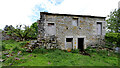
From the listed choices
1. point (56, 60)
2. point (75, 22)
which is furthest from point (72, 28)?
point (56, 60)

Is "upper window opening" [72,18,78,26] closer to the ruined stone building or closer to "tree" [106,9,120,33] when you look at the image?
the ruined stone building

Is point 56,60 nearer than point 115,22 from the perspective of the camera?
Yes

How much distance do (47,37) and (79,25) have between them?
4996 mm

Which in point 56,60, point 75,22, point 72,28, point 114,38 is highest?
point 75,22

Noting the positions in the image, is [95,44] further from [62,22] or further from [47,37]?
[47,37]

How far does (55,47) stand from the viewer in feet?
24.0

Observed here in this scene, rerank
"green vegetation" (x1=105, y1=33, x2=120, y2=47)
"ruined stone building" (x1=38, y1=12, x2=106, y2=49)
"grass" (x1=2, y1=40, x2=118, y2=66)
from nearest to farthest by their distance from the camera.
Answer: "grass" (x1=2, y1=40, x2=118, y2=66), "ruined stone building" (x1=38, y1=12, x2=106, y2=49), "green vegetation" (x1=105, y1=33, x2=120, y2=47)

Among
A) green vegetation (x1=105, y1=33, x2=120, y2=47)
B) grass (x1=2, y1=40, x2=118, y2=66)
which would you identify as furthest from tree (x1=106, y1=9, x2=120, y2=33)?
grass (x1=2, y1=40, x2=118, y2=66)

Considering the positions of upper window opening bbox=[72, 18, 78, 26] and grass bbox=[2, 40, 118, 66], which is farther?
upper window opening bbox=[72, 18, 78, 26]

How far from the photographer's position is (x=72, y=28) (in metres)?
8.10

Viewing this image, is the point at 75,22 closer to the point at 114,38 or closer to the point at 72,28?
the point at 72,28

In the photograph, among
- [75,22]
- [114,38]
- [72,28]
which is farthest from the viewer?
[75,22]

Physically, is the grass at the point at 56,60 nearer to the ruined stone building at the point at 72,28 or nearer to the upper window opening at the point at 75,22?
the ruined stone building at the point at 72,28

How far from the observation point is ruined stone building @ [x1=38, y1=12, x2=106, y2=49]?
24.8ft
